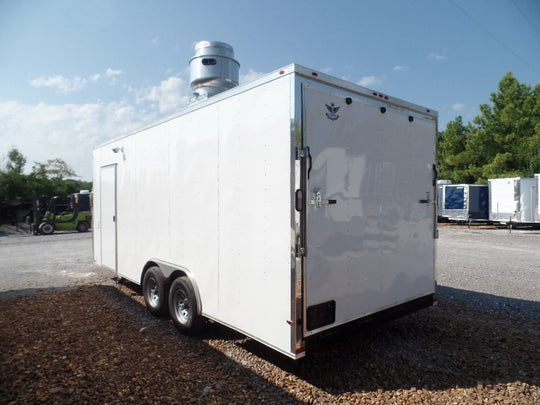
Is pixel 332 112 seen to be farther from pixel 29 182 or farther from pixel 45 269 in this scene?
pixel 29 182

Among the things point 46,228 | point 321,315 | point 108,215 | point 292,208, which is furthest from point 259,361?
point 46,228

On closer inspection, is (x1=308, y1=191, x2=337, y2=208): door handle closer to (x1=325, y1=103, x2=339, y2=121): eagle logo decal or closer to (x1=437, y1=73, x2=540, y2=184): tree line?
(x1=325, y1=103, x2=339, y2=121): eagle logo decal

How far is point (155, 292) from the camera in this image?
506cm

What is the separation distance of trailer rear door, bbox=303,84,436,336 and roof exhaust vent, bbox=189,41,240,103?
3.58m

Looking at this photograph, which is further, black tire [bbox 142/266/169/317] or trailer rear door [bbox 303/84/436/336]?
black tire [bbox 142/266/169/317]

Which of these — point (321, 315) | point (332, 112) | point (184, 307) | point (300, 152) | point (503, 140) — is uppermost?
point (503, 140)

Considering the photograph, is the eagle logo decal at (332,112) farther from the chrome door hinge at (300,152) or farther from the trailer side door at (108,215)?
the trailer side door at (108,215)

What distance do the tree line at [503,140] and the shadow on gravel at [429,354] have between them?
27.6m

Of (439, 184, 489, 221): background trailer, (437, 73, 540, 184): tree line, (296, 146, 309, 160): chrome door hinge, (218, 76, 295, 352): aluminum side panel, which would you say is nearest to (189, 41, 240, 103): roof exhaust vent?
(218, 76, 295, 352): aluminum side panel

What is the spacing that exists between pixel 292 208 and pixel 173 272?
2.33m

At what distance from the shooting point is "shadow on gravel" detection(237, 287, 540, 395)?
3.29 m

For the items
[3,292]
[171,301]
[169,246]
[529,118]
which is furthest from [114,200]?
[529,118]

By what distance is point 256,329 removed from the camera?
330 cm

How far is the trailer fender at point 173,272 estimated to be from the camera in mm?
4094
